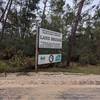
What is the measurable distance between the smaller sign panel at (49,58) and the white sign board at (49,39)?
20.8 inches

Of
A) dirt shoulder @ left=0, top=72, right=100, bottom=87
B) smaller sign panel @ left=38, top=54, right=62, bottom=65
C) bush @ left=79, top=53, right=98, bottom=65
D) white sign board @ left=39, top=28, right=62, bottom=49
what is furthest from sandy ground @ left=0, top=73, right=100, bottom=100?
bush @ left=79, top=53, right=98, bottom=65

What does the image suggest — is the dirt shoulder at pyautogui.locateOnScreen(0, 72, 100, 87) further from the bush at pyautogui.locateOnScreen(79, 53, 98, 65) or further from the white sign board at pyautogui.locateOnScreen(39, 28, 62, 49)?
the bush at pyautogui.locateOnScreen(79, 53, 98, 65)

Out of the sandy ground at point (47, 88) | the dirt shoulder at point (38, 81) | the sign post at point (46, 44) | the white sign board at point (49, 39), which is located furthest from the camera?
the white sign board at point (49, 39)

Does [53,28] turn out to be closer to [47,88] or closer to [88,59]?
[88,59]

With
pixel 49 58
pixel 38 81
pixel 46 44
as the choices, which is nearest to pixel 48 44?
pixel 46 44

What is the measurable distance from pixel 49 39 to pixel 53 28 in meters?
7.49

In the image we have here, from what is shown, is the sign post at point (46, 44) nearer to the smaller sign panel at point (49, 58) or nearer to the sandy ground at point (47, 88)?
the smaller sign panel at point (49, 58)

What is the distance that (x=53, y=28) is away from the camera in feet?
82.6

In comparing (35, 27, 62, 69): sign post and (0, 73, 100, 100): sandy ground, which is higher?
(35, 27, 62, 69): sign post

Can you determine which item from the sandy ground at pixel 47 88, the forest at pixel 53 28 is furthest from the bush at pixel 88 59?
the sandy ground at pixel 47 88

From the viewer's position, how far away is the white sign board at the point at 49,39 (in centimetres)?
1678

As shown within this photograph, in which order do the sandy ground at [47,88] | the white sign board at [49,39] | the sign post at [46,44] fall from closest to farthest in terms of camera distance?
the sandy ground at [47,88], the sign post at [46,44], the white sign board at [49,39]

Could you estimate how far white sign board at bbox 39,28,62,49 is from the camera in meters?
16.8

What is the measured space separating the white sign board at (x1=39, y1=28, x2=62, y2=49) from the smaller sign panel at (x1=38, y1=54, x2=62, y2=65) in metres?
0.53
